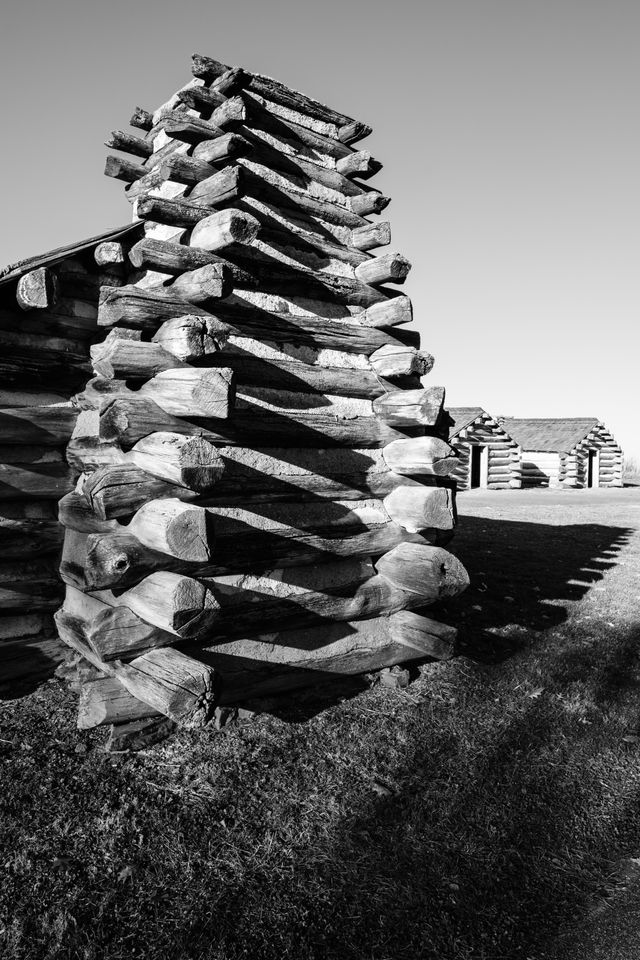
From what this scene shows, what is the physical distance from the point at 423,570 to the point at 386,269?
2746 millimetres

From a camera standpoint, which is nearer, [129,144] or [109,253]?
[109,253]

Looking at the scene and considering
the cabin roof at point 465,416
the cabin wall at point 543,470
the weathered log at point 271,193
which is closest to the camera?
the weathered log at point 271,193

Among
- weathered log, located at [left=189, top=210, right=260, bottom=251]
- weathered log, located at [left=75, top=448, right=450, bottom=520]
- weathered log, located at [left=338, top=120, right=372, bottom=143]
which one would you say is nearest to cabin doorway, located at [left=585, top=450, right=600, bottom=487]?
weathered log, located at [left=338, top=120, right=372, bottom=143]

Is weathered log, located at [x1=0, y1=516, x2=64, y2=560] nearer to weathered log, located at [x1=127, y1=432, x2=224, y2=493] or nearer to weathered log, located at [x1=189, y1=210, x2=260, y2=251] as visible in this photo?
weathered log, located at [x1=127, y1=432, x2=224, y2=493]

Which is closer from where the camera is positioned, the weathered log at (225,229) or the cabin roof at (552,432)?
the weathered log at (225,229)

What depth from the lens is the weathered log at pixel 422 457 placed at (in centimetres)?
577

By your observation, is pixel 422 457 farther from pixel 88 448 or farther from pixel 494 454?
pixel 494 454

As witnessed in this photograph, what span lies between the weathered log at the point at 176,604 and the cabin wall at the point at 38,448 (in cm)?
179

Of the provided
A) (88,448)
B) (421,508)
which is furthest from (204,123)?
(421,508)

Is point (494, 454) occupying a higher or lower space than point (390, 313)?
lower

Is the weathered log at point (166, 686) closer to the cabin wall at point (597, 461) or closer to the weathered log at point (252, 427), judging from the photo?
the weathered log at point (252, 427)

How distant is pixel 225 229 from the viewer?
16.3 feet

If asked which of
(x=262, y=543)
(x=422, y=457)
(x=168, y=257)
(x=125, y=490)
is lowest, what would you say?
(x=262, y=543)

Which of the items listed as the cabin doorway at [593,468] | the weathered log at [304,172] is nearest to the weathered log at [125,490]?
the weathered log at [304,172]
